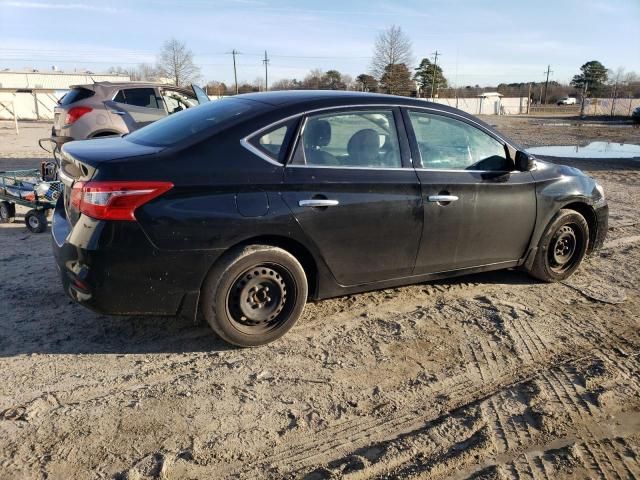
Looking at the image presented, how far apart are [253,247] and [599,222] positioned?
3665mm

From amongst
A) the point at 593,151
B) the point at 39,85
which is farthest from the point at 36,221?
the point at 39,85

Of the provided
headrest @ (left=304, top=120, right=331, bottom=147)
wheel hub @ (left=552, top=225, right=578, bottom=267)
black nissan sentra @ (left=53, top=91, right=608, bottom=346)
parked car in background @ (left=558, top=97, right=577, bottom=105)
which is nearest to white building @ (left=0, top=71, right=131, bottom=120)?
black nissan sentra @ (left=53, top=91, right=608, bottom=346)

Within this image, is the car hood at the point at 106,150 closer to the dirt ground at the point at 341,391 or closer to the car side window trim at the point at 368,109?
the car side window trim at the point at 368,109

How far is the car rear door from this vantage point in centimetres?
909

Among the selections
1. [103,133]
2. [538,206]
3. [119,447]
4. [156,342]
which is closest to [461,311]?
[538,206]

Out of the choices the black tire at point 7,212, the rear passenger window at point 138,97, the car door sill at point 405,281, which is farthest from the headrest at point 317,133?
the rear passenger window at point 138,97

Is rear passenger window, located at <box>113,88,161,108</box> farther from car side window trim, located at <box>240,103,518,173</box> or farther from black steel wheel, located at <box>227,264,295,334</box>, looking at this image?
black steel wheel, located at <box>227,264,295,334</box>

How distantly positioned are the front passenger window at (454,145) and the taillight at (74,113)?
6814 mm

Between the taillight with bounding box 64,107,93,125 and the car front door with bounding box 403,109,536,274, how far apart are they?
6.80 metres

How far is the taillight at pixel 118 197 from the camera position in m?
3.10

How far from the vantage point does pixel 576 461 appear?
2.59m

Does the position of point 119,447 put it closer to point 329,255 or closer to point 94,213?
point 94,213

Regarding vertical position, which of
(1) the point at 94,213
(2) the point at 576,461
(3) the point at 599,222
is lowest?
(2) the point at 576,461

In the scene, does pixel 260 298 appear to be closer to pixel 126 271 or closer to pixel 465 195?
pixel 126 271
